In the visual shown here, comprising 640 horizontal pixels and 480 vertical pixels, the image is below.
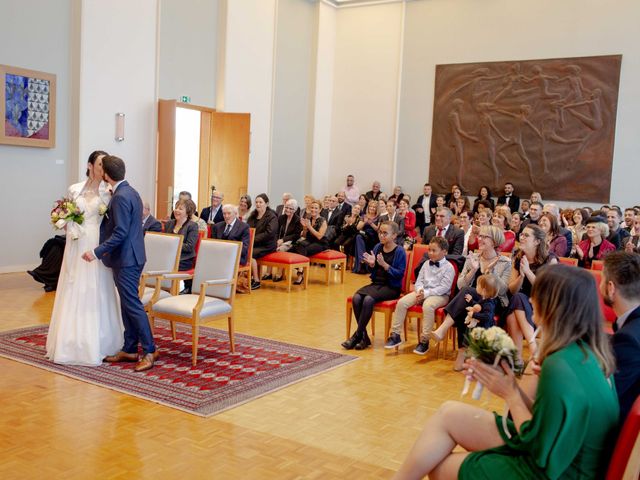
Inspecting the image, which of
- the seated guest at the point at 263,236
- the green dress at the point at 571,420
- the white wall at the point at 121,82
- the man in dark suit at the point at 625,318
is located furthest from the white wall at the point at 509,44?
the green dress at the point at 571,420

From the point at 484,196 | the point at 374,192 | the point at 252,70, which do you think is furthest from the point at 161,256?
the point at 374,192

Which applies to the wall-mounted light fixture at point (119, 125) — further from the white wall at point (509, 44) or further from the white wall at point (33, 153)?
the white wall at point (509, 44)

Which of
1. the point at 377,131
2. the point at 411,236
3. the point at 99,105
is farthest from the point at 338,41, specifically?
the point at 99,105

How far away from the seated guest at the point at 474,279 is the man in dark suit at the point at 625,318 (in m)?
2.94

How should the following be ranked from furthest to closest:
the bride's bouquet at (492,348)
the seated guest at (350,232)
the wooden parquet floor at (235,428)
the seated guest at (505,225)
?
the seated guest at (350,232)
the seated guest at (505,225)
the wooden parquet floor at (235,428)
the bride's bouquet at (492,348)

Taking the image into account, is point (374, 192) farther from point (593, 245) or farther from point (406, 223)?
point (593, 245)

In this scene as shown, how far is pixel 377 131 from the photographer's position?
53.2 feet

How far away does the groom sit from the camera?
17.6ft

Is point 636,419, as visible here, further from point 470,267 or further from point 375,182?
point 375,182

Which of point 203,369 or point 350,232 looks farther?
point 350,232

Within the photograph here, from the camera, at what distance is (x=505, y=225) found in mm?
10062

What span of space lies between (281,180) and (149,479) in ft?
40.4

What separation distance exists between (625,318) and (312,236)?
8.00 meters

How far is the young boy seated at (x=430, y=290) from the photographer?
634 cm
